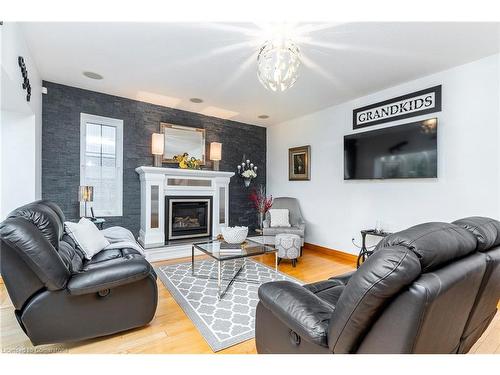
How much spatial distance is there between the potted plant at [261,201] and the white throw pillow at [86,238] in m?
3.21

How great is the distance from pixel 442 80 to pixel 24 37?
4.51m

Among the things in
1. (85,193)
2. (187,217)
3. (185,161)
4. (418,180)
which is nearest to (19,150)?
(85,193)

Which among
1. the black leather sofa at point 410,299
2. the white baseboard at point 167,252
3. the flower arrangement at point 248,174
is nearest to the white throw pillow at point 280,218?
the flower arrangement at point 248,174

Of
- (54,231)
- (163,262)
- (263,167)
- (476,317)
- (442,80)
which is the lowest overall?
(163,262)

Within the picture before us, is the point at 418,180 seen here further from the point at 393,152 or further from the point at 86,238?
the point at 86,238

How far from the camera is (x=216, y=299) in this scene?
8.41ft

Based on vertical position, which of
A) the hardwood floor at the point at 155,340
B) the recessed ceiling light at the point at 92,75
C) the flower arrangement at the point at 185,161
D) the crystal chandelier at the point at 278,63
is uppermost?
the recessed ceiling light at the point at 92,75

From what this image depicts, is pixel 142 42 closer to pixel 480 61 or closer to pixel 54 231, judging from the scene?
pixel 54 231

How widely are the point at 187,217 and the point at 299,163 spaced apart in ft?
7.73

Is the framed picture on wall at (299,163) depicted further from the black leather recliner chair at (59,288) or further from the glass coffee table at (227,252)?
the black leather recliner chair at (59,288)

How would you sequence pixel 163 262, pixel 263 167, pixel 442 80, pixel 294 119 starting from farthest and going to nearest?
pixel 263 167 < pixel 294 119 < pixel 163 262 < pixel 442 80

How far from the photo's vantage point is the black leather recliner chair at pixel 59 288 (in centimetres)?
Result: 161
